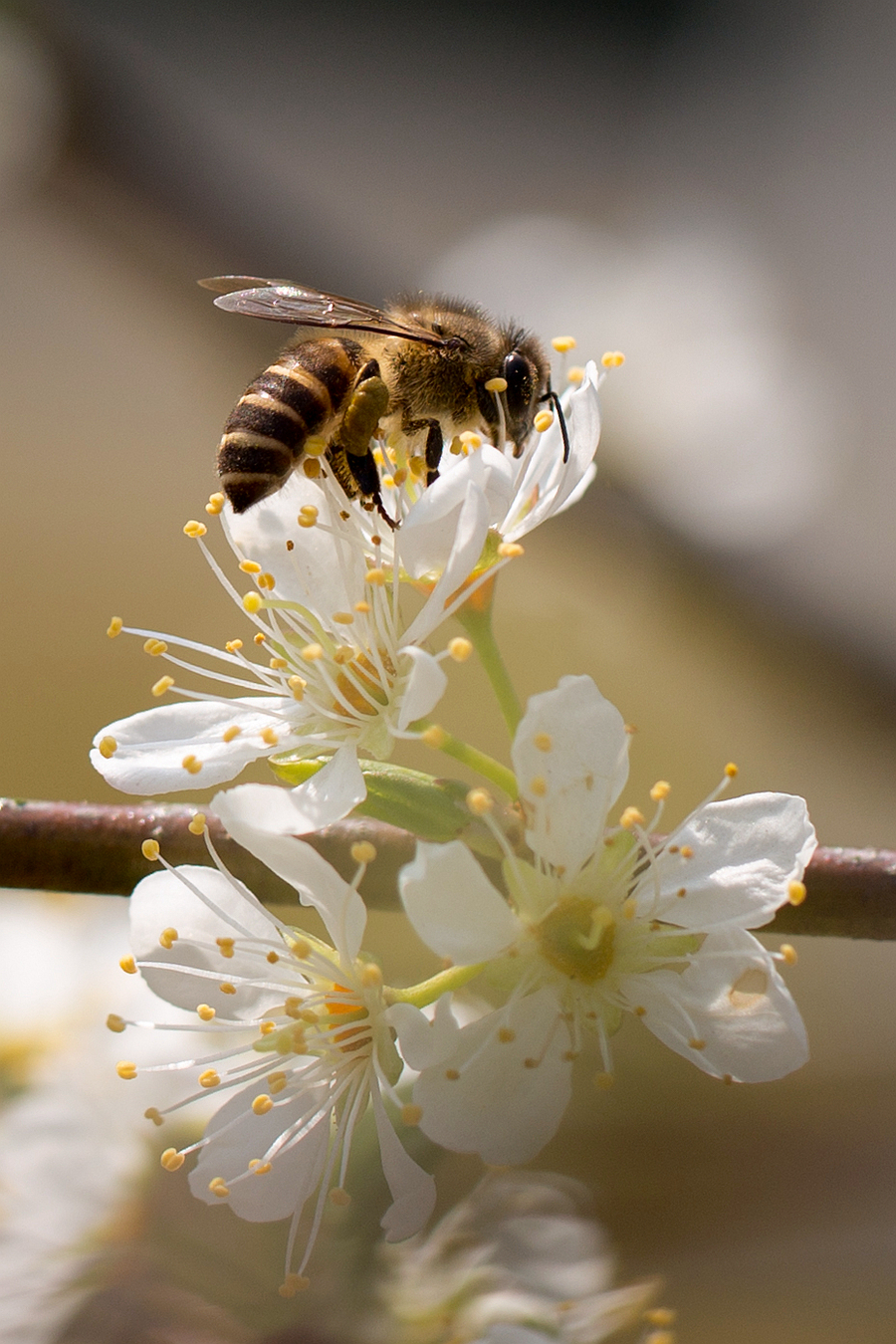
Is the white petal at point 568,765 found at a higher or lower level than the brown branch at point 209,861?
higher

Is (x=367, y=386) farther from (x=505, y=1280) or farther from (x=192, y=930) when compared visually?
(x=505, y=1280)

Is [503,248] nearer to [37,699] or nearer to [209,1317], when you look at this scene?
[37,699]

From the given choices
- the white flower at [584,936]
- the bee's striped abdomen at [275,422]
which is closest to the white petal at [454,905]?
the white flower at [584,936]

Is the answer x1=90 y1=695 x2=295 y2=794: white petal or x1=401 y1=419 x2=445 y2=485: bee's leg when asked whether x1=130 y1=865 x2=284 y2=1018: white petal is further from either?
x1=401 y1=419 x2=445 y2=485: bee's leg

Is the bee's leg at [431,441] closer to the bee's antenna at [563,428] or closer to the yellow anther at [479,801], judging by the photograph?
the bee's antenna at [563,428]

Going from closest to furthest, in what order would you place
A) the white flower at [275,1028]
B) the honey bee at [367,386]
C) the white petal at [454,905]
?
the white petal at [454,905] < the white flower at [275,1028] < the honey bee at [367,386]

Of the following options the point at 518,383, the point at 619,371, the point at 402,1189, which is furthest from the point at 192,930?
the point at 619,371
